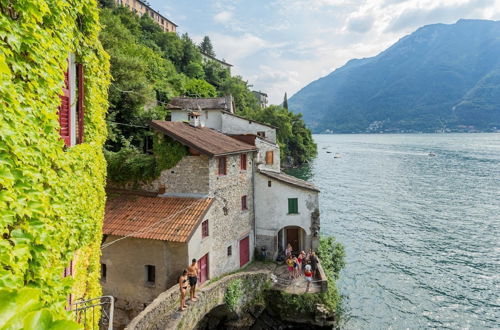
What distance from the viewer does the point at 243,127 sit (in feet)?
109

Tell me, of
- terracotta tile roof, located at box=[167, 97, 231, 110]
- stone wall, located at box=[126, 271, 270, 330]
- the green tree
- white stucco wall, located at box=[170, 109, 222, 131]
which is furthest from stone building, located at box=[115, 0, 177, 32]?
stone wall, located at box=[126, 271, 270, 330]

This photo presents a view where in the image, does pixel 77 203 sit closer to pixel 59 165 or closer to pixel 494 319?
pixel 59 165

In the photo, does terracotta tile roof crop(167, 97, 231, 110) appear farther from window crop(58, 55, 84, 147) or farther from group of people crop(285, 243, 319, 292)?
window crop(58, 55, 84, 147)

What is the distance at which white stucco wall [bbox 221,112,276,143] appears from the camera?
3231 cm

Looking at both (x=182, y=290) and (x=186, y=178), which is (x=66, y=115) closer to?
(x=182, y=290)

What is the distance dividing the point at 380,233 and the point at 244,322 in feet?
76.1

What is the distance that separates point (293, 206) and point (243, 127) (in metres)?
12.1

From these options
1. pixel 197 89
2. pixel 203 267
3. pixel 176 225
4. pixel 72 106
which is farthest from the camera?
pixel 197 89

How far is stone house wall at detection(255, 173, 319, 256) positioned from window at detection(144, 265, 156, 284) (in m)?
9.95

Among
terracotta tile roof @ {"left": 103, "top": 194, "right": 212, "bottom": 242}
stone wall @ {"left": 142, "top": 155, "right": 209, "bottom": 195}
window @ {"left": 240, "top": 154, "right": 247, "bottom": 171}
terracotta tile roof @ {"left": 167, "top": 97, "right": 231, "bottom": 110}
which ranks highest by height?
terracotta tile roof @ {"left": 167, "top": 97, "right": 231, "bottom": 110}

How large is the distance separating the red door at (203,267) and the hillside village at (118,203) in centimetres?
13

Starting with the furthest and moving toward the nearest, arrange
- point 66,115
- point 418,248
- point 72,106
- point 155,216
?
point 418,248, point 155,216, point 72,106, point 66,115

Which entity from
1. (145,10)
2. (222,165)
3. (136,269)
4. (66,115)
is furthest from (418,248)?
(145,10)

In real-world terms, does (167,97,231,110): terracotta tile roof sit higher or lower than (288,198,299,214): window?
higher
